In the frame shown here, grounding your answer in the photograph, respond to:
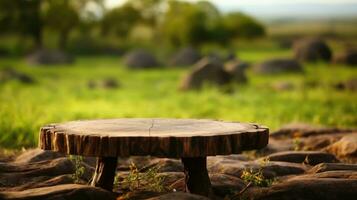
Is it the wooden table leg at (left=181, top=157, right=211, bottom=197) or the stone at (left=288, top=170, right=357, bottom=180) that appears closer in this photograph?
the wooden table leg at (left=181, top=157, right=211, bottom=197)

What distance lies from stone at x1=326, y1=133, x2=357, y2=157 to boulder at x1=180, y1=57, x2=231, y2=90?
12.8 metres

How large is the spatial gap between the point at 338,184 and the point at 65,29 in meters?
41.5

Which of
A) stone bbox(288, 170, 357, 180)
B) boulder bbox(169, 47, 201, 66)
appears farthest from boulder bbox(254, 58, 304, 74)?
stone bbox(288, 170, 357, 180)

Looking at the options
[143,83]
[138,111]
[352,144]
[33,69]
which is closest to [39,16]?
[33,69]

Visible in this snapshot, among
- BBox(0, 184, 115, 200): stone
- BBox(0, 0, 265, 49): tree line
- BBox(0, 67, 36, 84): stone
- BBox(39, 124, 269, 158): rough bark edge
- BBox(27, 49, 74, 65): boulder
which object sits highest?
BBox(0, 0, 265, 49): tree line

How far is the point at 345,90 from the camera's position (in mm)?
20328

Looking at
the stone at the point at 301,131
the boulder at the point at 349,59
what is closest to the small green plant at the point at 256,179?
the stone at the point at 301,131

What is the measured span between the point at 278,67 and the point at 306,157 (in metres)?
21.4

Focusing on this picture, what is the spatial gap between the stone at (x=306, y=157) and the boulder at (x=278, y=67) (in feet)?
68.8

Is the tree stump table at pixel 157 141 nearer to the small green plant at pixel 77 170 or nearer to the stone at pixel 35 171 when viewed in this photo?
the small green plant at pixel 77 170

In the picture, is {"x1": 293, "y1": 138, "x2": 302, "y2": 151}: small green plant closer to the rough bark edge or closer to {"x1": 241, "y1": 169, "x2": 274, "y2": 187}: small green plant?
{"x1": 241, "y1": 169, "x2": 274, "y2": 187}: small green plant

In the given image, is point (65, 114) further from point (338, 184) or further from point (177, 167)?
point (338, 184)

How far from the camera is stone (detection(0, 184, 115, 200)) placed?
535cm

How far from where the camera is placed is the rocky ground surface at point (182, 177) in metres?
5.67
